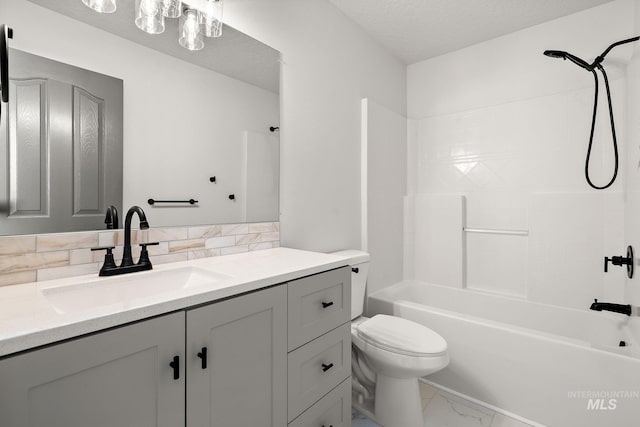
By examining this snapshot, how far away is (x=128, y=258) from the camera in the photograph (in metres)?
1.08

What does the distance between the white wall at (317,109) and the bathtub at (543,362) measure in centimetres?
81

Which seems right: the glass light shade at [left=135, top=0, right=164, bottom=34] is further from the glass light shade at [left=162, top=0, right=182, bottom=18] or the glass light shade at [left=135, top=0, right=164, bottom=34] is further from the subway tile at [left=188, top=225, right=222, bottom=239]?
the subway tile at [left=188, top=225, right=222, bottom=239]

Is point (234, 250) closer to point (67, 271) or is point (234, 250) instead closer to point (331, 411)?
point (67, 271)

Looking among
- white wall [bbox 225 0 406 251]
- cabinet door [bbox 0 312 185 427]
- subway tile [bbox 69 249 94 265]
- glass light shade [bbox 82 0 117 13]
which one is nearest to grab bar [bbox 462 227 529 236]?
white wall [bbox 225 0 406 251]

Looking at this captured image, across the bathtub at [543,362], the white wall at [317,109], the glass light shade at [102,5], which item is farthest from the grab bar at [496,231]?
the glass light shade at [102,5]

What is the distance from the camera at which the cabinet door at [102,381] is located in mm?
564

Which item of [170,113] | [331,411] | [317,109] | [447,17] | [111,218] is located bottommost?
[331,411]

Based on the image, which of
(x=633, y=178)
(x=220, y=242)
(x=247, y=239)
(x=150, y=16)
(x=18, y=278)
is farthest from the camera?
(x=633, y=178)

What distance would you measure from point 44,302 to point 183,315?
343 mm

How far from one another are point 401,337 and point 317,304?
2.32 ft

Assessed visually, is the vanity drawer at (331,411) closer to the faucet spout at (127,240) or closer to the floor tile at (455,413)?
the floor tile at (455,413)

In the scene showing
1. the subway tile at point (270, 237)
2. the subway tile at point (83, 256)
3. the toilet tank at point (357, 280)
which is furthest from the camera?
the toilet tank at point (357, 280)

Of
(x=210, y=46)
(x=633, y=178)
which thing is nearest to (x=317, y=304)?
(x=210, y=46)

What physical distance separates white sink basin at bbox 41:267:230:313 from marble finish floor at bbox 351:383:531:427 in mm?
1284
